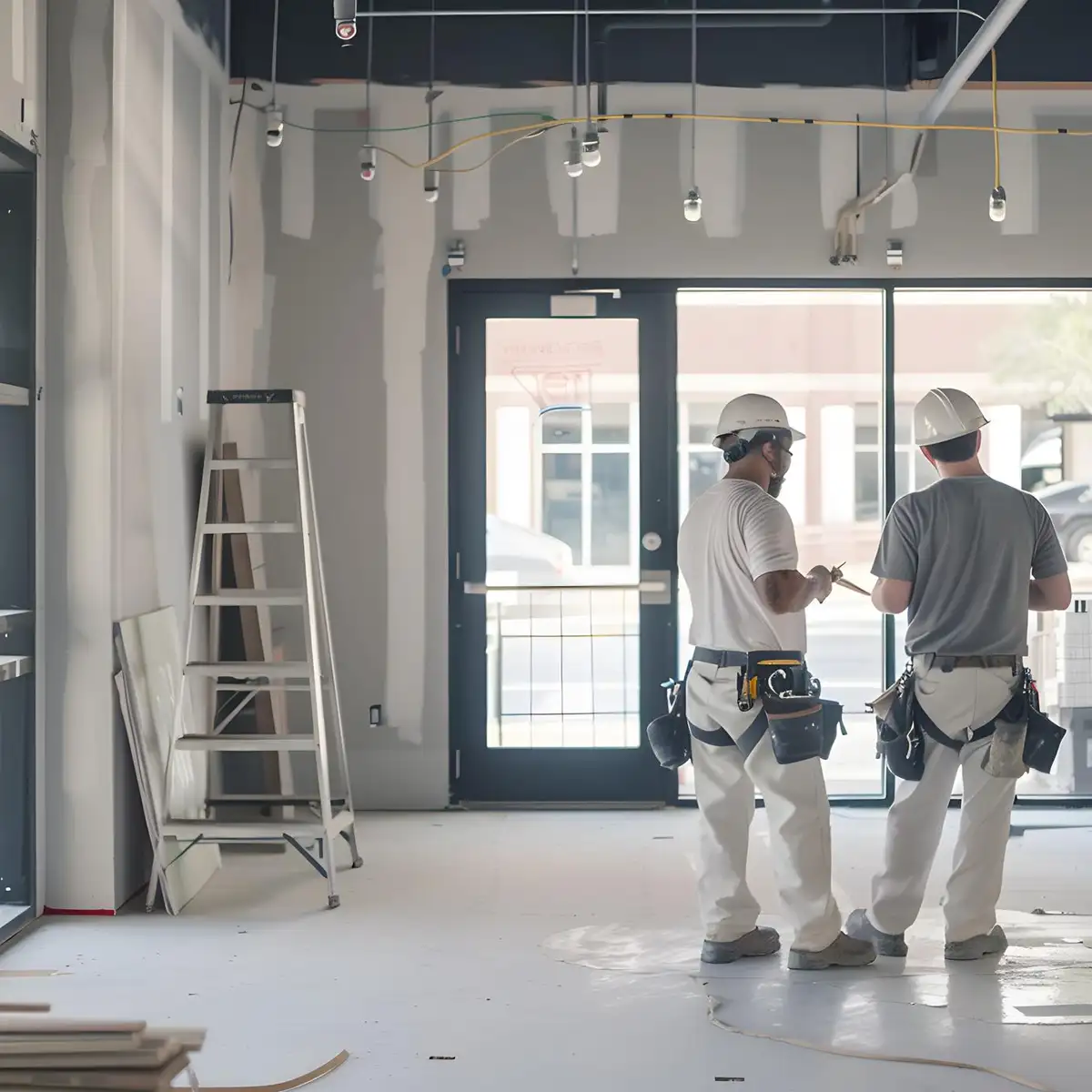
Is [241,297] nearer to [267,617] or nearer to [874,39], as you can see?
[267,617]

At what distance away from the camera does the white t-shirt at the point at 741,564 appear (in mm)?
3078

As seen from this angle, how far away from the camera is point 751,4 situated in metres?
5.21

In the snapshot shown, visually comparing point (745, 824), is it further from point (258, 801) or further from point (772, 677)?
point (258, 801)

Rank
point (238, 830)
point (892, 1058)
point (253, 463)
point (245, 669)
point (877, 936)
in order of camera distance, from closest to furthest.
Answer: point (892, 1058)
point (877, 936)
point (238, 830)
point (245, 669)
point (253, 463)

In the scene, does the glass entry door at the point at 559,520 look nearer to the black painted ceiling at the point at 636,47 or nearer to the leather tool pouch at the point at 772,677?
the black painted ceiling at the point at 636,47

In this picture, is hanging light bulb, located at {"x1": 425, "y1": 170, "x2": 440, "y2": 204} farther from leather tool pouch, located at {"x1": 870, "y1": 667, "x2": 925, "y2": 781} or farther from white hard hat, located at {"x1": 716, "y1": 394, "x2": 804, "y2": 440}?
leather tool pouch, located at {"x1": 870, "y1": 667, "x2": 925, "y2": 781}

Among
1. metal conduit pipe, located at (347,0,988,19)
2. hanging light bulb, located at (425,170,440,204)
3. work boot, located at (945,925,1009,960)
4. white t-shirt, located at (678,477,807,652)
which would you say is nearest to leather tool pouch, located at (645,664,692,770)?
white t-shirt, located at (678,477,807,652)

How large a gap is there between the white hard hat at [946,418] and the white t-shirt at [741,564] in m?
0.49

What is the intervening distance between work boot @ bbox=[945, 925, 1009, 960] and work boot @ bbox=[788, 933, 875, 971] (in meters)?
0.22

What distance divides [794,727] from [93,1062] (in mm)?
1853

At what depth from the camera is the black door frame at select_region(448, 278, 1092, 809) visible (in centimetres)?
525

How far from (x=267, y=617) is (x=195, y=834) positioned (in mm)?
1238

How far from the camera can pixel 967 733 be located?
321cm

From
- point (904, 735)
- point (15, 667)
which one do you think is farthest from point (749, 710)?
point (15, 667)
